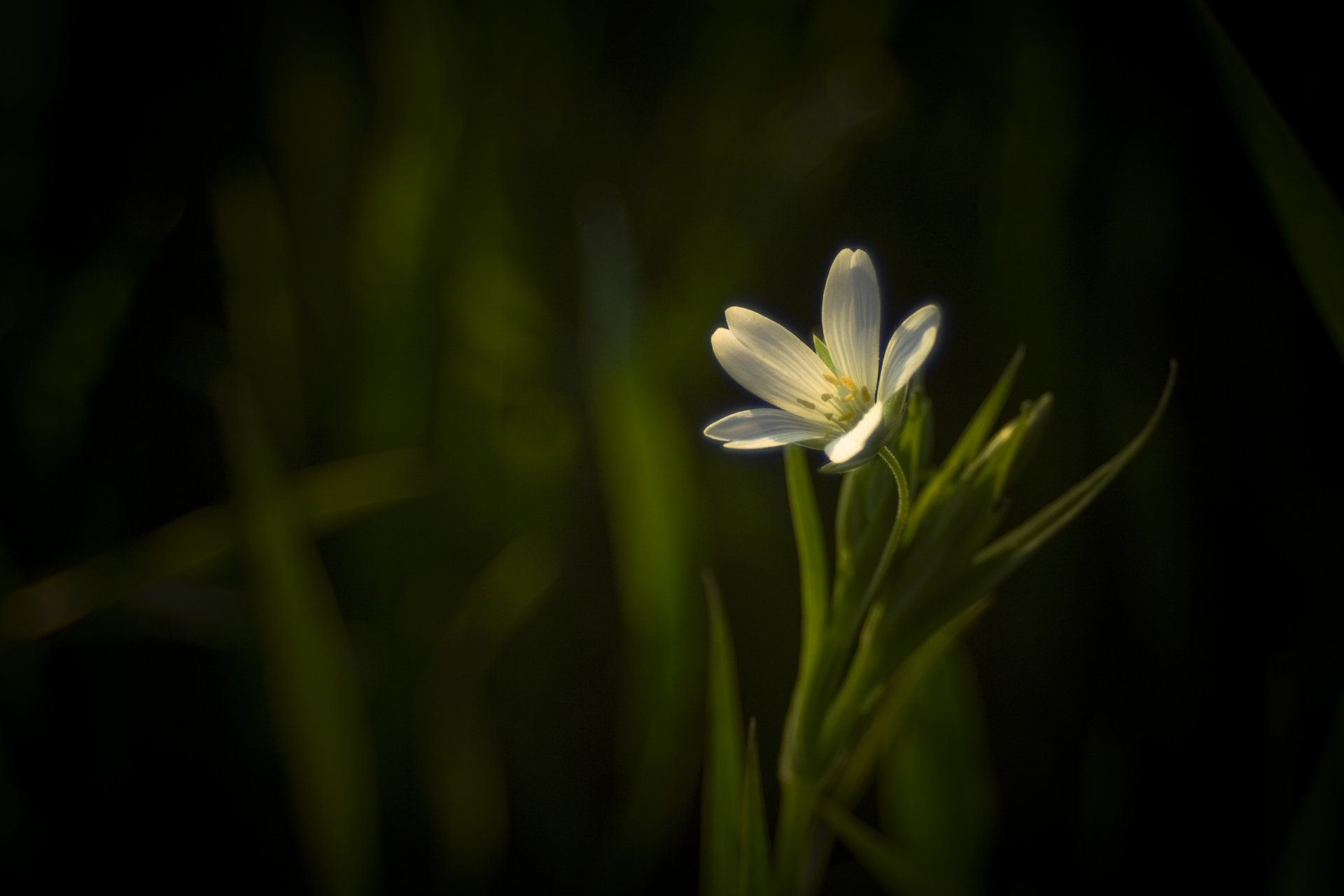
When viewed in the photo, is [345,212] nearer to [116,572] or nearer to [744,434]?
[116,572]

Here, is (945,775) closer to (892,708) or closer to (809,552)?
(892,708)

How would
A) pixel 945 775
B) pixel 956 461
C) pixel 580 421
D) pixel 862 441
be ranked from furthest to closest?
1. pixel 580 421
2. pixel 945 775
3. pixel 956 461
4. pixel 862 441

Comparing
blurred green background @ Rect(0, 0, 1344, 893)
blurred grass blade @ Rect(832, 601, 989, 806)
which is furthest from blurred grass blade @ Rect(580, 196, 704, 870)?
blurred grass blade @ Rect(832, 601, 989, 806)

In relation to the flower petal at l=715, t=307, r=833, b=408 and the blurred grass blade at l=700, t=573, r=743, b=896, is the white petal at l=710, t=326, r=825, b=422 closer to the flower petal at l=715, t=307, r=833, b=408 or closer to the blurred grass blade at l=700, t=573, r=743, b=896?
the flower petal at l=715, t=307, r=833, b=408

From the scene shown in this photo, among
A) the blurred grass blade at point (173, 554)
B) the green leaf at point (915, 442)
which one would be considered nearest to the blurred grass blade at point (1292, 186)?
the green leaf at point (915, 442)

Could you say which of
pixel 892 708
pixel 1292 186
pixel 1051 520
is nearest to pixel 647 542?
pixel 892 708

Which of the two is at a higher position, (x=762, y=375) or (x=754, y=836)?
(x=762, y=375)

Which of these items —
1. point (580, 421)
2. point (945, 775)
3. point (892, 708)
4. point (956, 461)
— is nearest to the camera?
point (956, 461)
